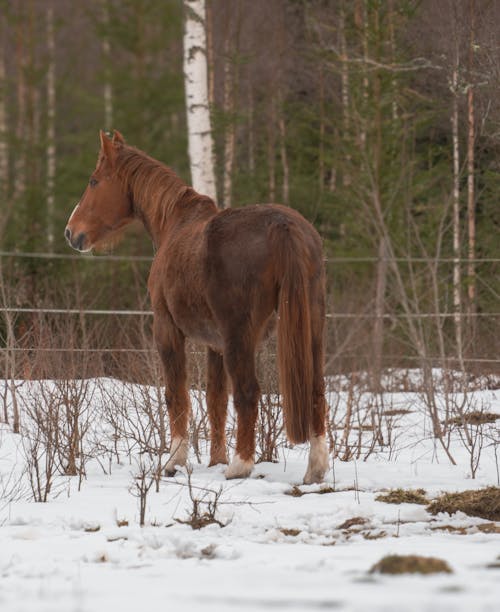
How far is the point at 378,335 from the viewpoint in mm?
7906

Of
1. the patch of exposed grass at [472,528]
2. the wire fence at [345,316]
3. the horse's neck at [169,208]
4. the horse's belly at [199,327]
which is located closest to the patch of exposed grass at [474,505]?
the patch of exposed grass at [472,528]

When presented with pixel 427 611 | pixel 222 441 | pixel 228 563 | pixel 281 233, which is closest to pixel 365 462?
pixel 222 441

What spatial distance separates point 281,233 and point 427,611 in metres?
2.86

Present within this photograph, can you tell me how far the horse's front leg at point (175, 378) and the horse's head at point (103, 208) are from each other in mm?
1139

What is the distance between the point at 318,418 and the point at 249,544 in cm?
159

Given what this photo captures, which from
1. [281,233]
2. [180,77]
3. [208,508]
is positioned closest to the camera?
[208,508]

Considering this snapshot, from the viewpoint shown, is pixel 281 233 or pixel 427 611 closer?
pixel 427 611

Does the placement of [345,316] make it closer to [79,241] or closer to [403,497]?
[79,241]

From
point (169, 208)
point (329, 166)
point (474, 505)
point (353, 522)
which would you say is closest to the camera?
point (353, 522)

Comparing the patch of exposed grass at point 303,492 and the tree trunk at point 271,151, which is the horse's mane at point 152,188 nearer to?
the patch of exposed grass at point 303,492

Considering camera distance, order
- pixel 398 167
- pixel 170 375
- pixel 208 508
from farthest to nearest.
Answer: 1. pixel 398 167
2. pixel 170 375
3. pixel 208 508

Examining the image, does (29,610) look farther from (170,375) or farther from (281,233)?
(170,375)

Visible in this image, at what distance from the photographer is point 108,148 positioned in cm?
691

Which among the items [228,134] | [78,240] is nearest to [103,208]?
[78,240]
